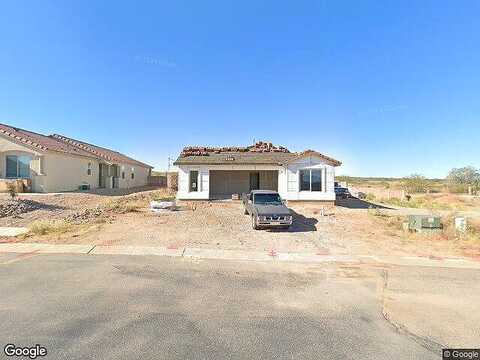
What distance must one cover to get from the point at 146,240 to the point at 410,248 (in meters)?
10.9

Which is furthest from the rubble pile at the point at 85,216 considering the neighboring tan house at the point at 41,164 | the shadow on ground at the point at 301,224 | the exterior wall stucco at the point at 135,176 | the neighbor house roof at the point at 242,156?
the exterior wall stucco at the point at 135,176

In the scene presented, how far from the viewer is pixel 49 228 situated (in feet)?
39.7

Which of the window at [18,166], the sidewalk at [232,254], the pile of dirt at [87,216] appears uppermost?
the window at [18,166]

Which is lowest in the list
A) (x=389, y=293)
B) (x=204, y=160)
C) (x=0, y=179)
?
(x=389, y=293)

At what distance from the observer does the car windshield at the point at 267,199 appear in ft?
47.3

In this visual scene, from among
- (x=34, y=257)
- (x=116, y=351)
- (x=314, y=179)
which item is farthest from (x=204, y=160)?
(x=116, y=351)

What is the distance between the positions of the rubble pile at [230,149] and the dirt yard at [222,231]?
23.1 ft

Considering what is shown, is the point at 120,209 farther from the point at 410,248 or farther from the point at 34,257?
the point at 410,248

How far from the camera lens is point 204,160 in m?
21.8

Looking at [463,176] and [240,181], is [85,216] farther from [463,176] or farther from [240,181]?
[463,176]

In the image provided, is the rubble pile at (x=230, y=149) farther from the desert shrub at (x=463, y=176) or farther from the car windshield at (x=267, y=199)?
the desert shrub at (x=463, y=176)

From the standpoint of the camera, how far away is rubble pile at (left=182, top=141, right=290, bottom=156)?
78.6 ft

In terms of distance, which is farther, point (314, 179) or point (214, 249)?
point (314, 179)

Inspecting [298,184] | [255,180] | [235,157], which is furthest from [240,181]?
[298,184]
